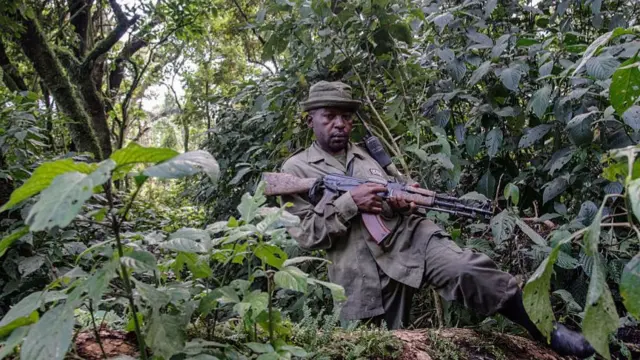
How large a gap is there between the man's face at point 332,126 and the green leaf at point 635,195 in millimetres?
2931

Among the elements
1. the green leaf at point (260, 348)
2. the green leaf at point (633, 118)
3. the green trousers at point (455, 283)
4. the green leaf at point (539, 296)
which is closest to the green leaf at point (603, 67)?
the green leaf at point (633, 118)

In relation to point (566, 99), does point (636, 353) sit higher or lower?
lower

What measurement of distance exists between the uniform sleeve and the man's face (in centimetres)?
45

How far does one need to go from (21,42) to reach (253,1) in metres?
5.85

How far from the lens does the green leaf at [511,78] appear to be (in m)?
3.58

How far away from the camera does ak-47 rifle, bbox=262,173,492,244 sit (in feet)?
10.4

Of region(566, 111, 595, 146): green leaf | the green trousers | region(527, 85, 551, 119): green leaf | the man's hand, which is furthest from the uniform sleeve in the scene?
region(566, 111, 595, 146): green leaf

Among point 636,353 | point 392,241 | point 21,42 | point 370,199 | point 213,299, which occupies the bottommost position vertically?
point 636,353

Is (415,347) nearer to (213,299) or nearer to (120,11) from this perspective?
(213,299)

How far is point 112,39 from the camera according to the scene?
7.51 meters

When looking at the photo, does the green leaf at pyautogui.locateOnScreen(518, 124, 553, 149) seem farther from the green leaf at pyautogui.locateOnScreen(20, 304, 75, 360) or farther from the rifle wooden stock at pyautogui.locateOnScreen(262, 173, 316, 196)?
the green leaf at pyautogui.locateOnScreen(20, 304, 75, 360)

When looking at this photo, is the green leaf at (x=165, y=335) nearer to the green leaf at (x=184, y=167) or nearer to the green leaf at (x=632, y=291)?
the green leaf at (x=184, y=167)

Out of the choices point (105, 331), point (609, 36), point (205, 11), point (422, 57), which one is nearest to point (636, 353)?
point (609, 36)

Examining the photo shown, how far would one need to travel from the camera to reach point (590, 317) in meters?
0.97
